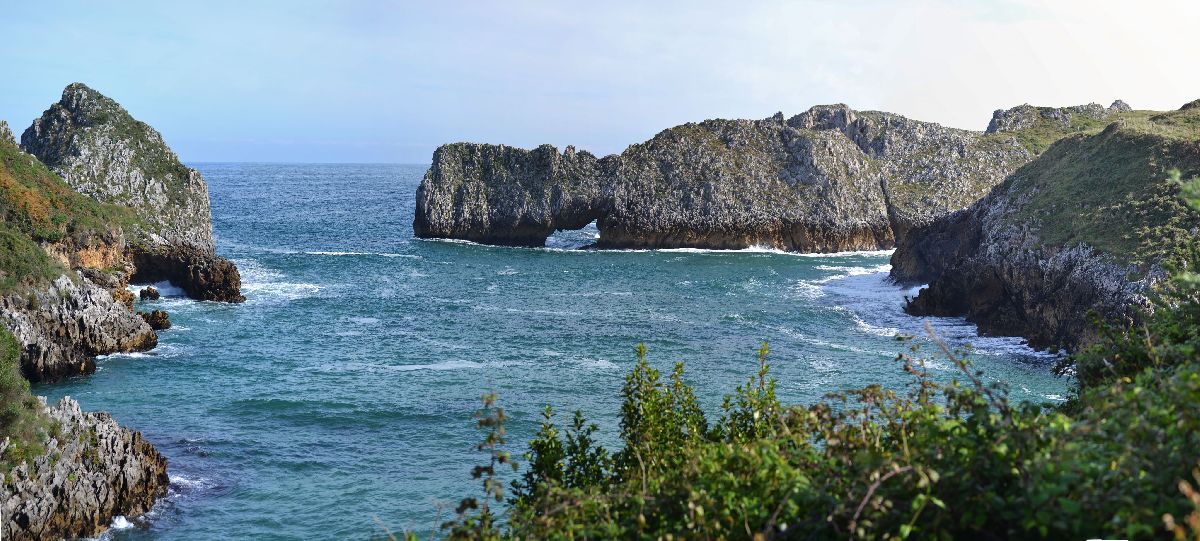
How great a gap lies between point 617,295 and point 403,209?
76.7 metres

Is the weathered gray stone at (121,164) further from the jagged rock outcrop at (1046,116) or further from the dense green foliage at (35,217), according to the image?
the jagged rock outcrop at (1046,116)

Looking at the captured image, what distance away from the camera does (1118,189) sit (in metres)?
46.9

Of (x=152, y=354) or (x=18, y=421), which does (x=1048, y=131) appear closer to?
(x=152, y=354)

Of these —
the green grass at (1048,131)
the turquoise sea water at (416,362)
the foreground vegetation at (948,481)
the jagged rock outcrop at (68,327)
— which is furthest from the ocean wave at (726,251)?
the foreground vegetation at (948,481)

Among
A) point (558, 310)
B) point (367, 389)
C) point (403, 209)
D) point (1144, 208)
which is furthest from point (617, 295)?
point (403, 209)

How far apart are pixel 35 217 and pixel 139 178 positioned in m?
17.7

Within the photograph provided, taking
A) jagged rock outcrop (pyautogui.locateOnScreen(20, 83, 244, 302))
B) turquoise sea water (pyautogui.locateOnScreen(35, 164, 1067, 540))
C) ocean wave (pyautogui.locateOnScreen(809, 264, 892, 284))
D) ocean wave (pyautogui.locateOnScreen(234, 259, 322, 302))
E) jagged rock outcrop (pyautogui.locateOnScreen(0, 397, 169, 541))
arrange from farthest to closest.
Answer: ocean wave (pyautogui.locateOnScreen(809, 264, 892, 284)), ocean wave (pyautogui.locateOnScreen(234, 259, 322, 302)), jagged rock outcrop (pyautogui.locateOnScreen(20, 83, 244, 302)), turquoise sea water (pyautogui.locateOnScreen(35, 164, 1067, 540)), jagged rock outcrop (pyautogui.locateOnScreen(0, 397, 169, 541))

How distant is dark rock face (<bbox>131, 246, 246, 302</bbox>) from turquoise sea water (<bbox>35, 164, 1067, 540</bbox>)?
5.12 ft

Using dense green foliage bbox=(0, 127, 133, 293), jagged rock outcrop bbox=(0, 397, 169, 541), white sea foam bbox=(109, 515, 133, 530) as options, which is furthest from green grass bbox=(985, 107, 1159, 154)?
white sea foam bbox=(109, 515, 133, 530)

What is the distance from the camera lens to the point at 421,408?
33.0 m

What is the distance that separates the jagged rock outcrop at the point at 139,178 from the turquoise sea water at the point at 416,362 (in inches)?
127

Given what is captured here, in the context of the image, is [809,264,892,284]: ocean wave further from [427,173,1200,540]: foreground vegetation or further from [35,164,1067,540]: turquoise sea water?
[427,173,1200,540]: foreground vegetation

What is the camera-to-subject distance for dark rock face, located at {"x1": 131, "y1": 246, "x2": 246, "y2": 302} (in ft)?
176

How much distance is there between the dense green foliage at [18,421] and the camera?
21219mm
